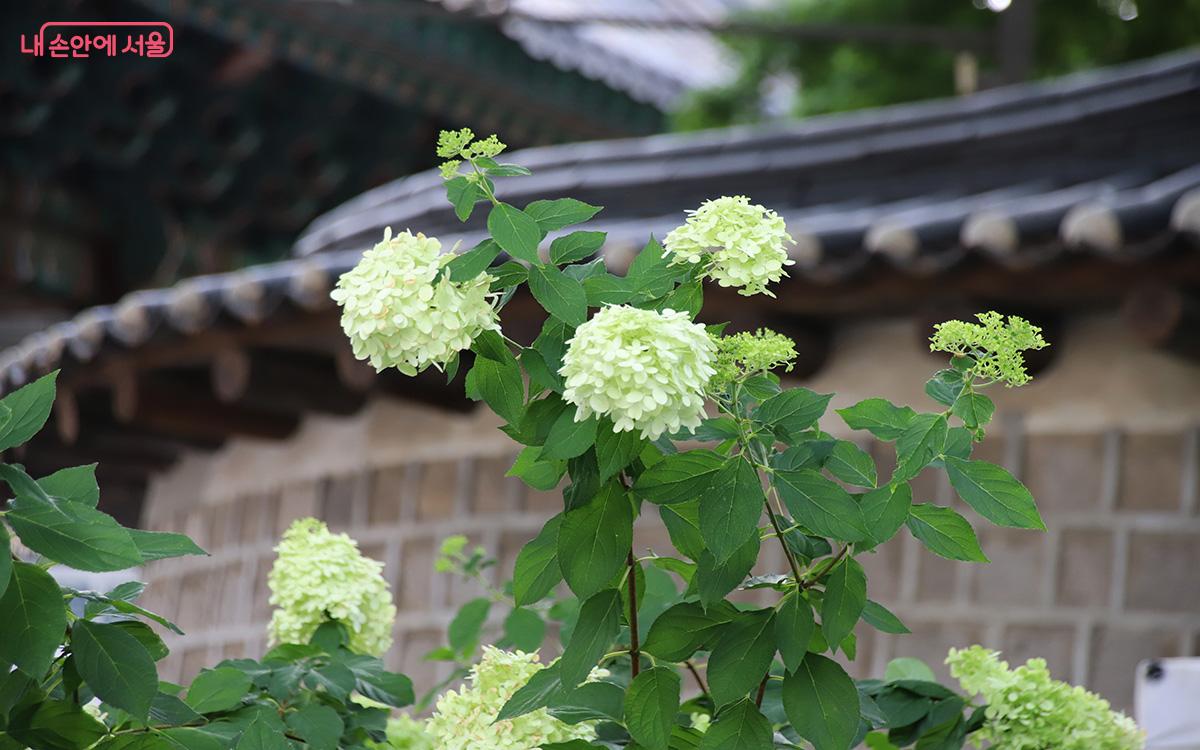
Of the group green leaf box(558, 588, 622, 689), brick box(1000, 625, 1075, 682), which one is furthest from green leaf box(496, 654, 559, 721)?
brick box(1000, 625, 1075, 682)

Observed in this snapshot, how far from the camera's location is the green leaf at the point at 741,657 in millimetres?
1275

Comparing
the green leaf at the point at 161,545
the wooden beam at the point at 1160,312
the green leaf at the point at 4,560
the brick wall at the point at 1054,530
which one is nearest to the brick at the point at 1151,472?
the brick wall at the point at 1054,530

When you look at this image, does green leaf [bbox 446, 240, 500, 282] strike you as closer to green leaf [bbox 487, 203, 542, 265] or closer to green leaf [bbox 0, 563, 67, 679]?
green leaf [bbox 487, 203, 542, 265]

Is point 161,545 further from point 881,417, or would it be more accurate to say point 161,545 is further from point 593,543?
point 881,417

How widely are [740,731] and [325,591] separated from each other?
626mm

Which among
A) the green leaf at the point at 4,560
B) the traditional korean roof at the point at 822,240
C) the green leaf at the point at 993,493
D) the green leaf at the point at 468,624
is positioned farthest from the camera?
the traditional korean roof at the point at 822,240

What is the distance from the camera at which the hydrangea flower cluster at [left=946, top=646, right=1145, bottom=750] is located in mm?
1576

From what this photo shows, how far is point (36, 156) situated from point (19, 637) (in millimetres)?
4584

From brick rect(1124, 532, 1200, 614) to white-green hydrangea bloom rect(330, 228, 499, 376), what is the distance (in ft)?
7.32

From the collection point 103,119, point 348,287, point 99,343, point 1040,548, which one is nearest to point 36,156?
point 103,119

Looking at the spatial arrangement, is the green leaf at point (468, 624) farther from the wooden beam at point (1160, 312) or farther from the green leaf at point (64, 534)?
the wooden beam at point (1160, 312)

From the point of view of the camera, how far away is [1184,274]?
8.83 feet

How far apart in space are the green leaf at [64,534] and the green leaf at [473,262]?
0.34 metres

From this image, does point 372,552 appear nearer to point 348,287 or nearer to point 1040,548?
point 1040,548
